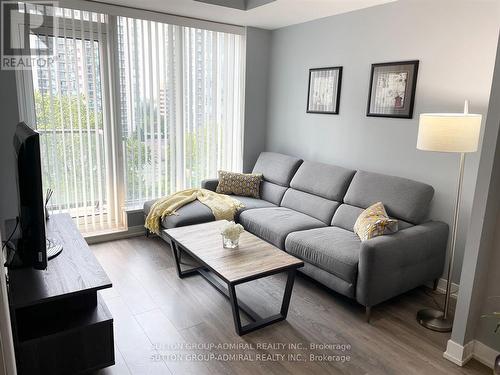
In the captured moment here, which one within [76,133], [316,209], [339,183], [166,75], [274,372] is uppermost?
[166,75]

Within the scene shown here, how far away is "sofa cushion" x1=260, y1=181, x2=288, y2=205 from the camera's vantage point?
13.6ft

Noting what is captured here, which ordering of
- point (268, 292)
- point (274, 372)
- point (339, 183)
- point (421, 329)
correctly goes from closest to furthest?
point (274, 372) → point (421, 329) → point (268, 292) → point (339, 183)

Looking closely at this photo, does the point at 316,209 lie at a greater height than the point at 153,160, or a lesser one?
lesser

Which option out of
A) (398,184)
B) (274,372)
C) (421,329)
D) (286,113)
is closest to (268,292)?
(274,372)

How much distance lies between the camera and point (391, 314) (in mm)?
2744

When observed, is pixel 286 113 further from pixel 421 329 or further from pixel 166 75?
pixel 421 329

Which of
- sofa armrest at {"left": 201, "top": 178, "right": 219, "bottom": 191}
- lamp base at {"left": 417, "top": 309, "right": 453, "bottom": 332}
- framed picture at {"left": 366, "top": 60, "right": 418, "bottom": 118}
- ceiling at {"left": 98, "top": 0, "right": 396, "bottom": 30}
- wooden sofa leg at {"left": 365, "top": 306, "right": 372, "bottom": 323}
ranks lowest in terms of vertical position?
lamp base at {"left": 417, "top": 309, "right": 453, "bottom": 332}

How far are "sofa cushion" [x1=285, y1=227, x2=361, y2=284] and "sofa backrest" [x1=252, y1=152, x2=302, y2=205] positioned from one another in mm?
1030

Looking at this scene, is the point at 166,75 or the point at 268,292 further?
the point at 166,75

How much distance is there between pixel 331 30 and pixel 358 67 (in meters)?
0.56

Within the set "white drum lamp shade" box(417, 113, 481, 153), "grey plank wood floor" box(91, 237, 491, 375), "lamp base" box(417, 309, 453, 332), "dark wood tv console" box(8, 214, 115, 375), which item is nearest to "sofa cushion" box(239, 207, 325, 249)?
"grey plank wood floor" box(91, 237, 491, 375)

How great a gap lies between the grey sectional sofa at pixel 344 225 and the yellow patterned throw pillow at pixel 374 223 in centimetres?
7

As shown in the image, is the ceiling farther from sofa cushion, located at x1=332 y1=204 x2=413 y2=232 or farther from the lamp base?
the lamp base

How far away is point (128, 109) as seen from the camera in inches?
155
